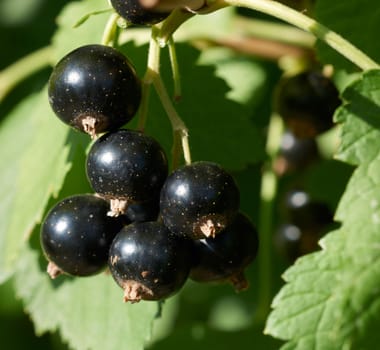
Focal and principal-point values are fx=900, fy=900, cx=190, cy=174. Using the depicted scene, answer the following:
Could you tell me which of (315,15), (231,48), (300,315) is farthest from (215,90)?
(300,315)

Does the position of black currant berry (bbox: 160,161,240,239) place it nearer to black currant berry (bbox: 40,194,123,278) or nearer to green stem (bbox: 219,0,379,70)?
black currant berry (bbox: 40,194,123,278)

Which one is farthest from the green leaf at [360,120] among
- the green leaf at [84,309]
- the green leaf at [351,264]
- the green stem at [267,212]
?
the green stem at [267,212]

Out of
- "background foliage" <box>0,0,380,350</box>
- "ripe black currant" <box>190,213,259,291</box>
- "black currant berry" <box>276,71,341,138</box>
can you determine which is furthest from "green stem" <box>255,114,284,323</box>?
"ripe black currant" <box>190,213,259,291</box>

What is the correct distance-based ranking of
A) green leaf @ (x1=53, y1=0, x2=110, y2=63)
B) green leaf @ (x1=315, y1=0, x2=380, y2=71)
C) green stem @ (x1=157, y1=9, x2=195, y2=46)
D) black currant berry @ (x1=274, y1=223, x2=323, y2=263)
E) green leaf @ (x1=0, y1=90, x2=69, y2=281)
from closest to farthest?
green stem @ (x1=157, y1=9, x2=195, y2=46)
green leaf @ (x1=315, y1=0, x2=380, y2=71)
green leaf @ (x1=0, y1=90, x2=69, y2=281)
green leaf @ (x1=53, y1=0, x2=110, y2=63)
black currant berry @ (x1=274, y1=223, x2=323, y2=263)

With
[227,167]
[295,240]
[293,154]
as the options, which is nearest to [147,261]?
[227,167]

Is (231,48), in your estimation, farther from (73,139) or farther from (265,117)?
(73,139)

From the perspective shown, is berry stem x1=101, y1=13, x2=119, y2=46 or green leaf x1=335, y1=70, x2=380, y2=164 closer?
green leaf x1=335, y1=70, x2=380, y2=164

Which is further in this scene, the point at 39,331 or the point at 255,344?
the point at 255,344
